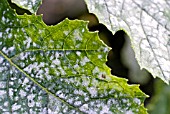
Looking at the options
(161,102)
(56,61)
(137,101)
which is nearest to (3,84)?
(56,61)

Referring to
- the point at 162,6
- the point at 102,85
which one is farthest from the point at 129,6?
the point at 102,85

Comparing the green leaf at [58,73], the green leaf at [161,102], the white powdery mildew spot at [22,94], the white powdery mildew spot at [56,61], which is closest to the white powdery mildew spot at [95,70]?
the green leaf at [58,73]

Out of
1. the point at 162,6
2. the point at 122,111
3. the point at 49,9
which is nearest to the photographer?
the point at 122,111

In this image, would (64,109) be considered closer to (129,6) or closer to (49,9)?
(129,6)

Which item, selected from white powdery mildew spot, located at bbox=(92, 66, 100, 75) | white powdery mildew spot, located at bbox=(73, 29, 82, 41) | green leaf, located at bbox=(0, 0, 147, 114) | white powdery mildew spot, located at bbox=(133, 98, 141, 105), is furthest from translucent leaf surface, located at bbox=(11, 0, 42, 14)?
white powdery mildew spot, located at bbox=(133, 98, 141, 105)

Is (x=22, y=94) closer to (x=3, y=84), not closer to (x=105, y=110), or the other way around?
(x=3, y=84)

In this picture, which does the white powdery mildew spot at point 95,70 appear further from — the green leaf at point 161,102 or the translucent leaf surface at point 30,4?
the green leaf at point 161,102

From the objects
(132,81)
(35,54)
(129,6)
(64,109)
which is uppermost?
(129,6)
